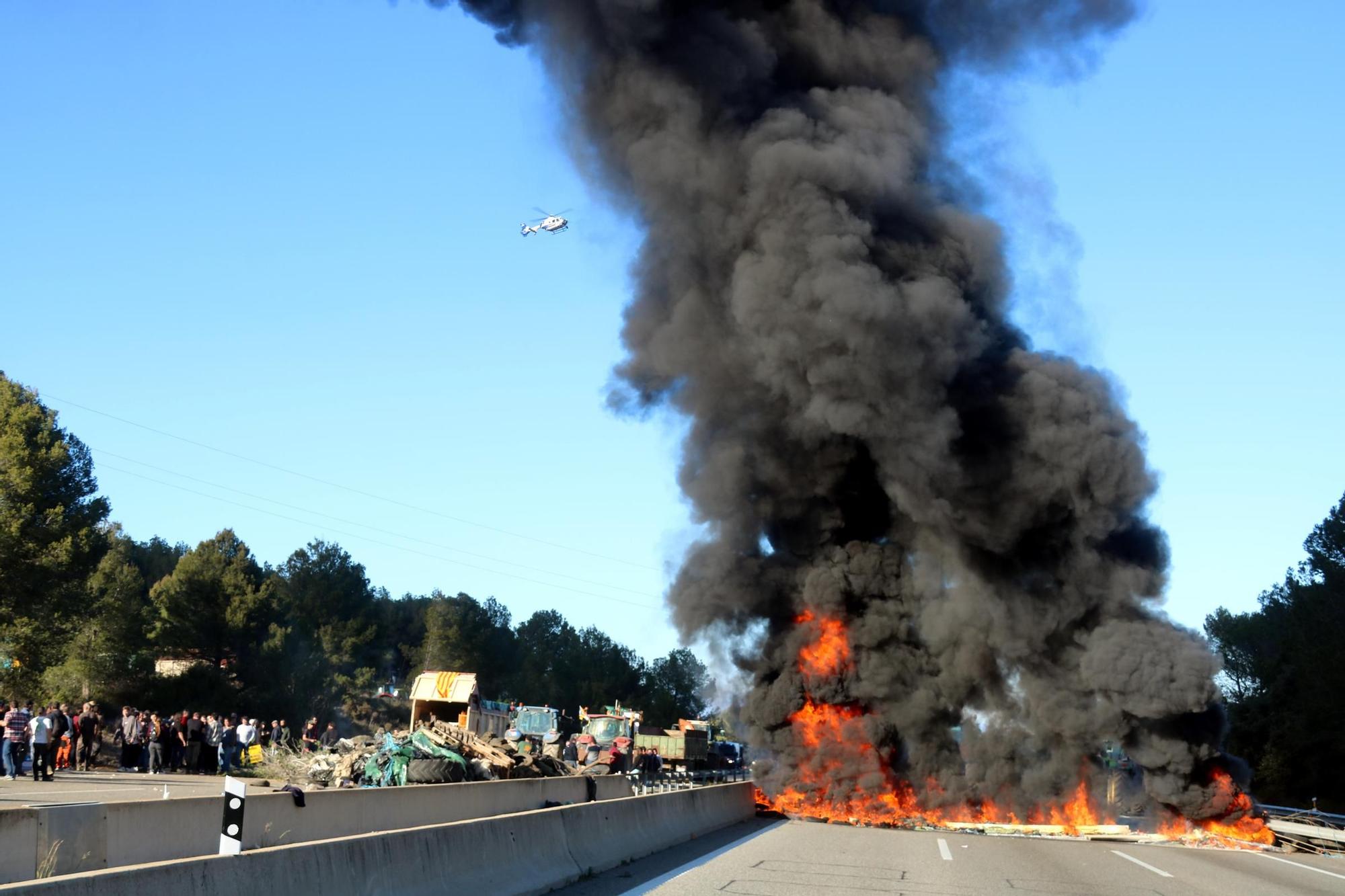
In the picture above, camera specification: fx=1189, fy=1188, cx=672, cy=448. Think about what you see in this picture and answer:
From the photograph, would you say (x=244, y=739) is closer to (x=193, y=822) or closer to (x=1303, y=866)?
(x=193, y=822)

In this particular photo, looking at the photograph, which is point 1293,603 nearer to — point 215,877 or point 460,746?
point 460,746

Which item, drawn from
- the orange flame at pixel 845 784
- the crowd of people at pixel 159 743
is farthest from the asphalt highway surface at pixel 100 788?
the orange flame at pixel 845 784

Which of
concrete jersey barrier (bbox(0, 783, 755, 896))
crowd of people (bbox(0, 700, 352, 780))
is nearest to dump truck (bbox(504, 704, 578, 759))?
crowd of people (bbox(0, 700, 352, 780))

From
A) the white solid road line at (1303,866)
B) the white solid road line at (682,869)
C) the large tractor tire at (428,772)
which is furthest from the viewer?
the large tractor tire at (428,772)

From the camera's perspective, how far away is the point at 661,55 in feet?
93.6

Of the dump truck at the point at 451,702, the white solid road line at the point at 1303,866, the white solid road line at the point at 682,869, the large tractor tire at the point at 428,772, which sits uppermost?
the dump truck at the point at 451,702

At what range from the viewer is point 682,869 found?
13.7m

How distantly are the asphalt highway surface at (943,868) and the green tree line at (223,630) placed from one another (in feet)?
44.3

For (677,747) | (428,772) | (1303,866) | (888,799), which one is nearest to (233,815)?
(428,772)

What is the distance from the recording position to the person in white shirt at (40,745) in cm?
2166

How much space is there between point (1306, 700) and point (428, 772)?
36.7m

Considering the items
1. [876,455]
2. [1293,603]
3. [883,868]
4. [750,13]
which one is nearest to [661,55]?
[750,13]

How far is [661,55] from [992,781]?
61.1ft

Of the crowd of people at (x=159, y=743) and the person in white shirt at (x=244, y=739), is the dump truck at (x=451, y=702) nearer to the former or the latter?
the crowd of people at (x=159, y=743)
